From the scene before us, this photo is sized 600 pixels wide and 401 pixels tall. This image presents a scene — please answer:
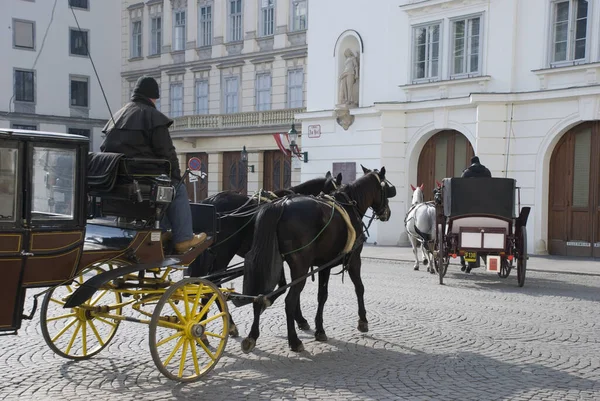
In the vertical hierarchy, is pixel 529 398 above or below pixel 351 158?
below

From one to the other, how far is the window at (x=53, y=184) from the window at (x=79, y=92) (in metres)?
34.1

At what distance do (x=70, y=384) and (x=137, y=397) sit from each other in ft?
2.43

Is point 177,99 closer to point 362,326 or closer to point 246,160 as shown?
point 246,160

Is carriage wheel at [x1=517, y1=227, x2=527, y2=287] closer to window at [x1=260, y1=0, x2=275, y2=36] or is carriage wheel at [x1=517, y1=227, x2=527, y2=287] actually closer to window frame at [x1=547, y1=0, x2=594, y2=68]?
window frame at [x1=547, y1=0, x2=594, y2=68]

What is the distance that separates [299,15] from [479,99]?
1124cm

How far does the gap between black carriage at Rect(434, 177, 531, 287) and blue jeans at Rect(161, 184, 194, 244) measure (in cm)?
716

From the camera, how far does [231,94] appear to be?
31.0 m

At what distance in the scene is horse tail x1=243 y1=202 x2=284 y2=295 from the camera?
6.95 metres

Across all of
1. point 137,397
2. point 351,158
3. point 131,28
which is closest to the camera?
point 137,397

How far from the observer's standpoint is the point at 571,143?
18.6 meters

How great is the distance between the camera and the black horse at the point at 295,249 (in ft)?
22.8

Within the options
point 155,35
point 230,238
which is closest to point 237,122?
point 155,35

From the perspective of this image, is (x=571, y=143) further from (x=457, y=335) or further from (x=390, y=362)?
(x=390, y=362)

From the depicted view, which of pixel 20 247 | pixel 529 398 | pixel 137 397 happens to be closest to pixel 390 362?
pixel 529 398
